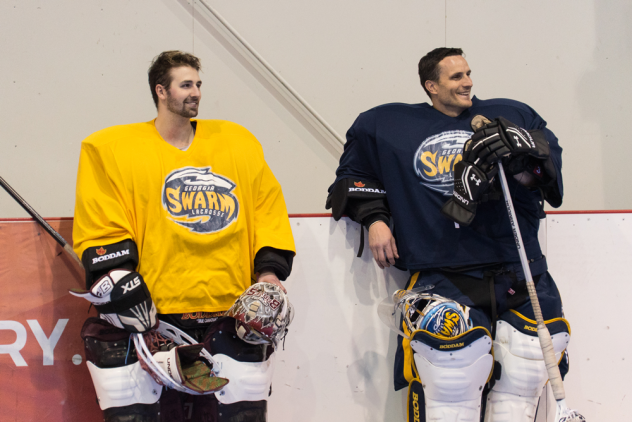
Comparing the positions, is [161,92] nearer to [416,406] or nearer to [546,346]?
[416,406]

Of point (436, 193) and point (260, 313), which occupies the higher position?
point (436, 193)

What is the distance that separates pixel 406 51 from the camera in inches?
129

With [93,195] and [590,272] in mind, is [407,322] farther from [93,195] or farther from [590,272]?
[93,195]

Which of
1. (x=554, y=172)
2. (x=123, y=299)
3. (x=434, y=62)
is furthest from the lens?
(x=434, y=62)

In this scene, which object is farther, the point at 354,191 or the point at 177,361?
the point at 354,191

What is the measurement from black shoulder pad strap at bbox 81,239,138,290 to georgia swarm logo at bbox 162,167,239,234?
0.17 metres

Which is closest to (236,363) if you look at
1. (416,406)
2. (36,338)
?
(416,406)

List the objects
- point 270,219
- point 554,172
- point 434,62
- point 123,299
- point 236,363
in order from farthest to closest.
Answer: point 434,62 < point 270,219 < point 554,172 < point 236,363 < point 123,299

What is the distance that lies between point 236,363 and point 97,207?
628 millimetres

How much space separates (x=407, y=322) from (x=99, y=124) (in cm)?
229

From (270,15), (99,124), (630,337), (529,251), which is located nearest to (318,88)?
(270,15)

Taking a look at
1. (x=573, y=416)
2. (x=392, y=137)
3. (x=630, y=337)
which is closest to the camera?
(x=573, y=416)

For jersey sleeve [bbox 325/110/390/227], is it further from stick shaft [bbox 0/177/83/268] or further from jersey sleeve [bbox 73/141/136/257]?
stick shaft [bbox 0/177/83/268]

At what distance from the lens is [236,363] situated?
5.24 ft
